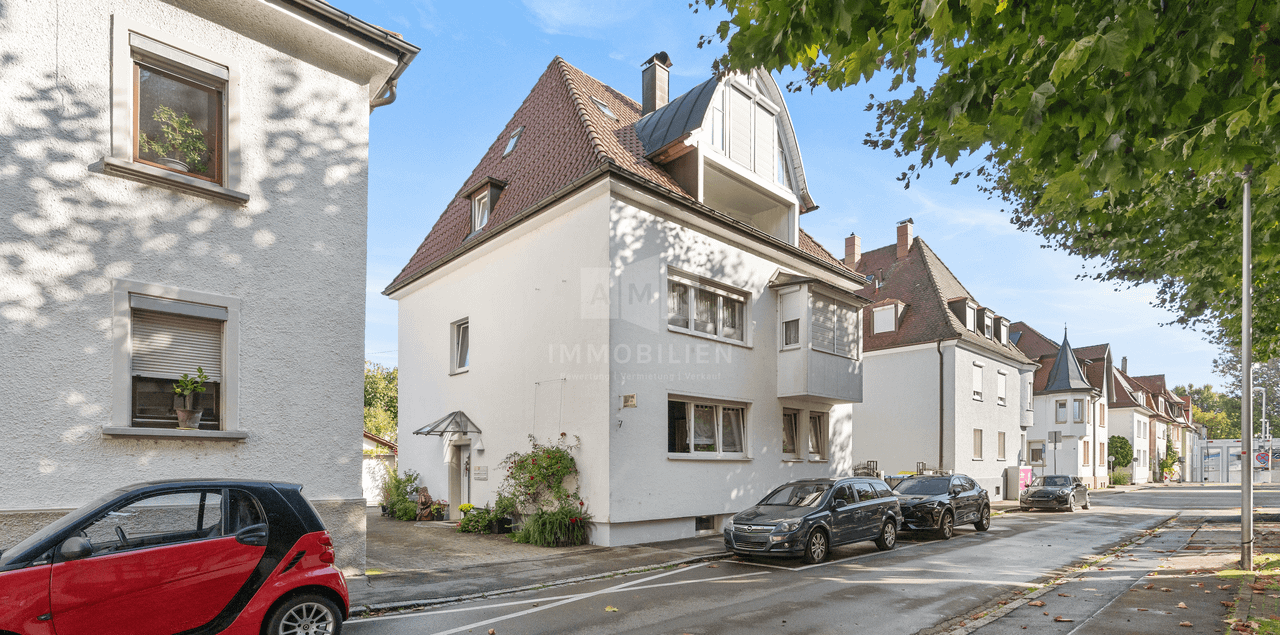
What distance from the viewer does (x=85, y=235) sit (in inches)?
334

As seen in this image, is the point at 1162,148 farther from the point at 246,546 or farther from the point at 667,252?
the point at 667,252

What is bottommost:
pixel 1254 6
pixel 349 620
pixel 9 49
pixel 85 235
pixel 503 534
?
pixel 503 534

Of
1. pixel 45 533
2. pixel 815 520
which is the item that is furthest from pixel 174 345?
pixel 815 520

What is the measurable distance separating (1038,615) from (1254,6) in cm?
640

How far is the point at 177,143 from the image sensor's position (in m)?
9.47

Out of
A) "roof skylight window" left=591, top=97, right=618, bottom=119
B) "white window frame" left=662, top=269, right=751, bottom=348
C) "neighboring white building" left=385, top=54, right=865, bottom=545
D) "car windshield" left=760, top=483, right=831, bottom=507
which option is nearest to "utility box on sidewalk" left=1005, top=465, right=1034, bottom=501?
"neighboring white building" left=385, top=54, right=865, bottom=545

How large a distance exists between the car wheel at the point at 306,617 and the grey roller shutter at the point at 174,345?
174 inches

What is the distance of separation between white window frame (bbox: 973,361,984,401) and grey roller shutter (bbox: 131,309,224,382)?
28131mm

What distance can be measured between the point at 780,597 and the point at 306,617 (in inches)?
219

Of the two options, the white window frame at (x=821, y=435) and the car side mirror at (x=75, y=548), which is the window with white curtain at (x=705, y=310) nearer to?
the white window frame at (x=821, y=435)

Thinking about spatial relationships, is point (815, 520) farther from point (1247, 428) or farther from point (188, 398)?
point (188, 398)

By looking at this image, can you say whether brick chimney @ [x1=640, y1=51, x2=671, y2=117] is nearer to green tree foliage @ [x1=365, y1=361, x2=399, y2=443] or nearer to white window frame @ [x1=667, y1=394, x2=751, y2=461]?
white window frame @ [x1=667, y1=394, x2=751, y2=461]

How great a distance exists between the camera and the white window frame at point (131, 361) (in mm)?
8500

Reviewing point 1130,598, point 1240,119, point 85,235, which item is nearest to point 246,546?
point 85,235
